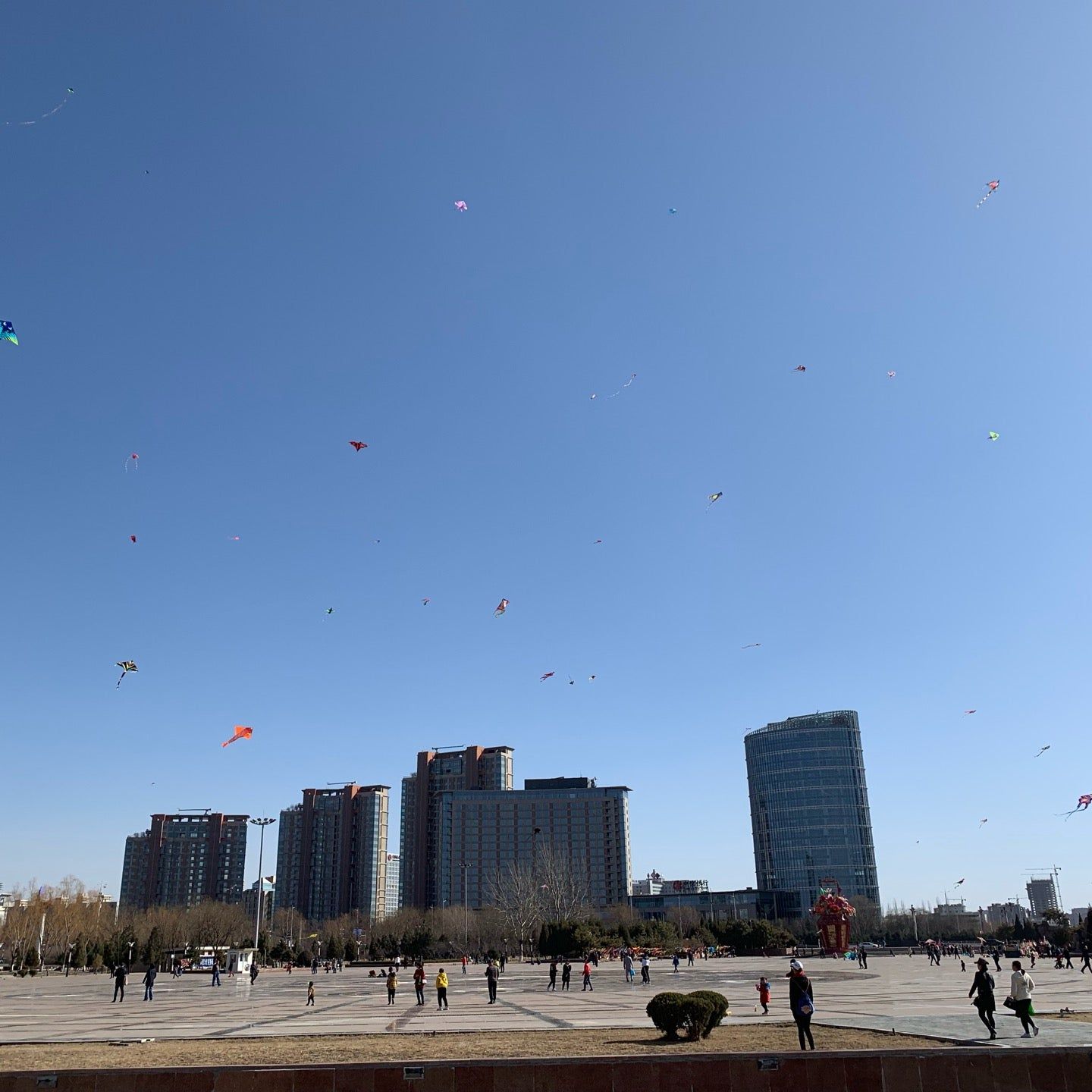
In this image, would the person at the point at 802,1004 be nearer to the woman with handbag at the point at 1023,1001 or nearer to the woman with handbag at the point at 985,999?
the woman with handbag at the point at 985,999

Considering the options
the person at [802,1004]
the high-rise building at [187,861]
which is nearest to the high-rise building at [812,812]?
the high-rise building at [187,861]

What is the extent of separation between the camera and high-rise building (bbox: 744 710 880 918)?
6388 inches

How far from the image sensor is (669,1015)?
19.8m

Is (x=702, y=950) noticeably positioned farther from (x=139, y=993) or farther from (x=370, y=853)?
(x=370, y=853)

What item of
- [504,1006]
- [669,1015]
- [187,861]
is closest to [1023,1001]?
[669,1015]

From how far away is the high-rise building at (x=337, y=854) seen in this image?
6914 inches

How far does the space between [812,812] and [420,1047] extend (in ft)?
524

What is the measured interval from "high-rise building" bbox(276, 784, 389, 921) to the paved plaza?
398 ft

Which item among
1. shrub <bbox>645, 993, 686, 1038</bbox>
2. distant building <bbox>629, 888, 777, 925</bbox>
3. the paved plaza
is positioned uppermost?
shrub <bbox>645, 993, 686, 1038</bbox>

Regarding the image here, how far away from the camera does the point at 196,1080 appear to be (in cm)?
→ 1423

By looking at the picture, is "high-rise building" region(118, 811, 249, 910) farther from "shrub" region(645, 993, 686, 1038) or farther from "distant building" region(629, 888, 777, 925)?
"shrub" region(645, 993, 686, 1038)

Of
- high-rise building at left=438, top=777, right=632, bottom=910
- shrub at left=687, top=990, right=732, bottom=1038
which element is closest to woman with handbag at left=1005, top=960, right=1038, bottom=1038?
shrub at left=687, top=990, right=732, bottom=1038

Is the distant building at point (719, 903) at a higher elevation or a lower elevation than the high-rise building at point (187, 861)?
lower

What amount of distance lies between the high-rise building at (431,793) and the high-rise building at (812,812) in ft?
171
